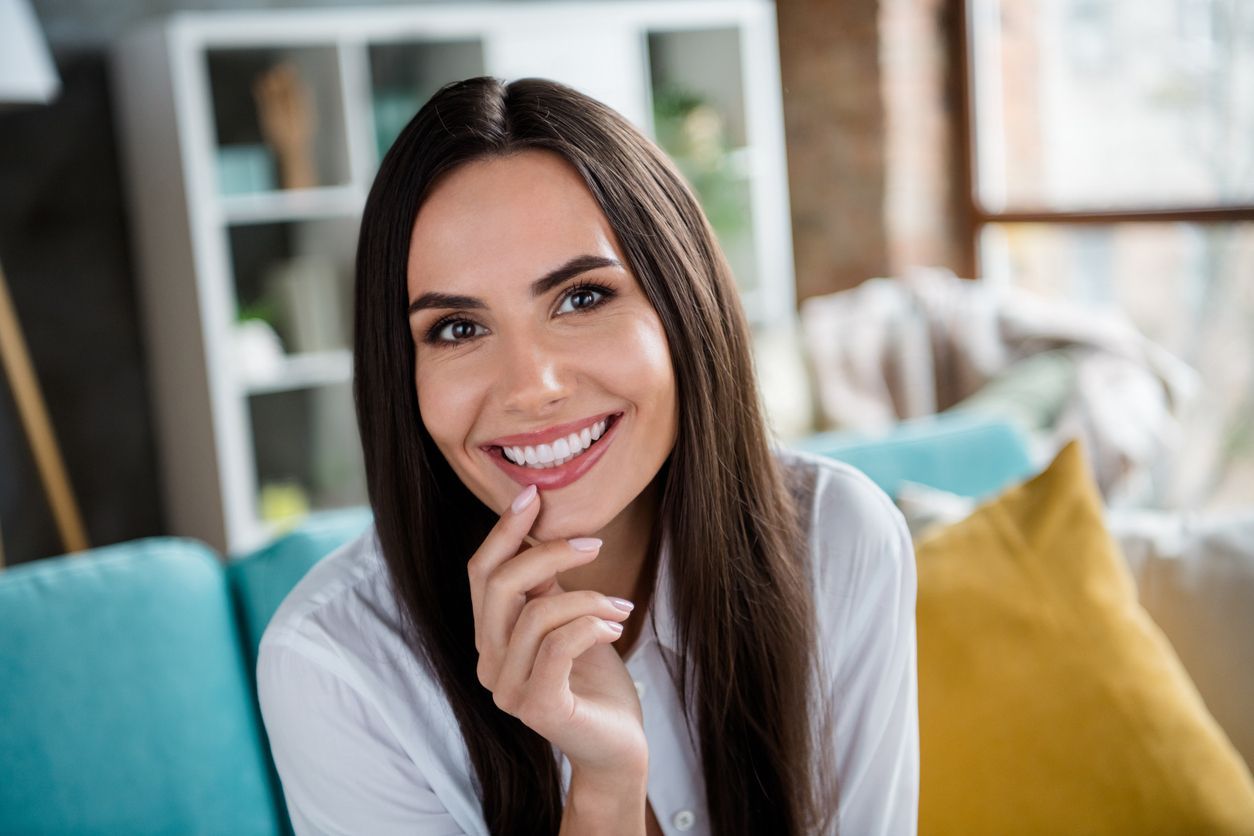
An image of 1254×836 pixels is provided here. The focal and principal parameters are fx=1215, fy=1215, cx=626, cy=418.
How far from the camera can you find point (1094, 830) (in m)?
1.28

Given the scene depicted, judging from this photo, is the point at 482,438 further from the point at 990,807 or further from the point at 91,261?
the point at 91,261

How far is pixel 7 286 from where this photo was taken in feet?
12.2

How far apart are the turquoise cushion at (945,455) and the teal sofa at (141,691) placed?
2.57 feet

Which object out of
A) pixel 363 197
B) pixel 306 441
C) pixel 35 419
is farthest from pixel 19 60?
pixel 306 441

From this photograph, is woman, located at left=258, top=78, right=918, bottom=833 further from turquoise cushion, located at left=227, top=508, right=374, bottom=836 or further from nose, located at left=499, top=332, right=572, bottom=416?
turquoise cushion, located at left=227, top=508, right=374, bottom=836

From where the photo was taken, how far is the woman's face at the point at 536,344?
1.05 meters

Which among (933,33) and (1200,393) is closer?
(1200,393)

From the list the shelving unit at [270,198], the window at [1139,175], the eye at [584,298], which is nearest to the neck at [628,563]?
the eye at [584,298]

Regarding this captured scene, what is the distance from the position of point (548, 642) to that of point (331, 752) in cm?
25

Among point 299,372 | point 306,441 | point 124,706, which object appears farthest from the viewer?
point 306,441

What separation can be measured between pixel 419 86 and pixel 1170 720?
3229 mm

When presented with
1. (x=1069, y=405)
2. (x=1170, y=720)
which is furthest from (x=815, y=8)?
(x=1170, y=720)

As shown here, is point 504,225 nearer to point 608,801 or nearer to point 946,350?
point 608,801

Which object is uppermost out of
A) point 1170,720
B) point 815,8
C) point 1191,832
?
point 815,8
